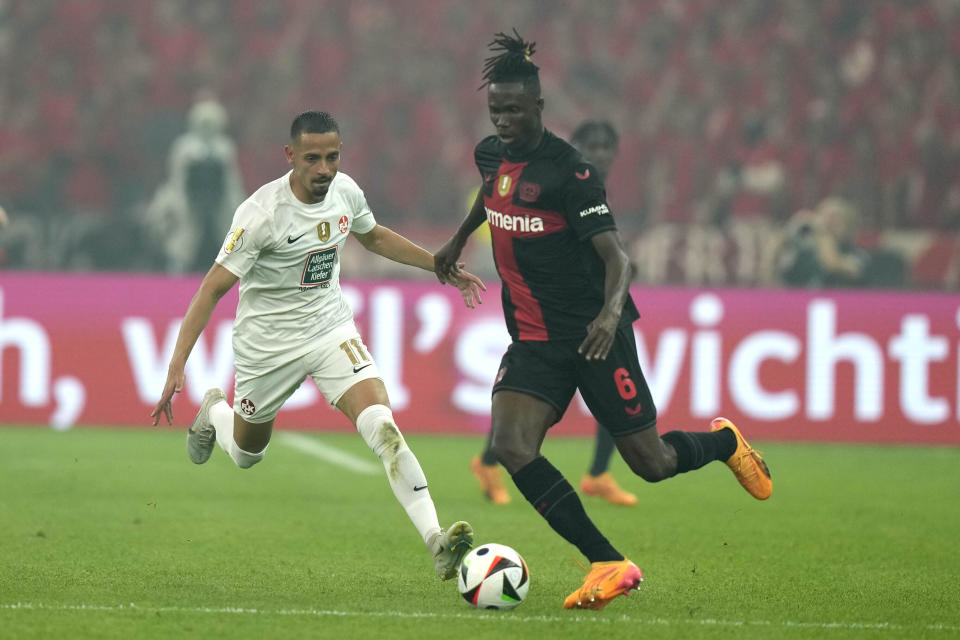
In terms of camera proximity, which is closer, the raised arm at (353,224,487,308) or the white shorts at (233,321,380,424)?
the white shorts at (233,321,380,424)

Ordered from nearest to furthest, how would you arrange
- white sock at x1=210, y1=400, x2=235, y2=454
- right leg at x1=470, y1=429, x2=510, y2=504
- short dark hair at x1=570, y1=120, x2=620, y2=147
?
white sock at x1=210, y1=400, x2=235, y2=454 < short dark hair at x1=570, y1=120, x2=620, y2=147 < right leg at x1=470, y1=429, x2=510, y2=504

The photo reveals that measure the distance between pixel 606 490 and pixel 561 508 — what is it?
3.43m

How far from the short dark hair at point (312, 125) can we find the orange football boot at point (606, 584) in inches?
82.3

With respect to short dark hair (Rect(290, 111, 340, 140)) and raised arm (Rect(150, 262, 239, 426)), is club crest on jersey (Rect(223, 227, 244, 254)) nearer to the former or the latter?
Answer: raised arm (Rect(150, 262, 239, 426))

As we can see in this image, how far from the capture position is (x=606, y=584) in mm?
5230

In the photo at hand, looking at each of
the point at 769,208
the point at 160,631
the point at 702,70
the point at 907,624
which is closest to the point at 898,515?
the point at 907,624

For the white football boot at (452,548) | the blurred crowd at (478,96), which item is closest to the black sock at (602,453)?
the white football boot at (452,548)

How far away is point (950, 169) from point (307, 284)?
43.2 ft

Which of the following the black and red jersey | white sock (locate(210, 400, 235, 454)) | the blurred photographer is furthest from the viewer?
the blurred photographer

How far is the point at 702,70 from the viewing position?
1900 centimetres

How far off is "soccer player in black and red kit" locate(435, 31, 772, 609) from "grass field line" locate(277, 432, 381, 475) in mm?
4700

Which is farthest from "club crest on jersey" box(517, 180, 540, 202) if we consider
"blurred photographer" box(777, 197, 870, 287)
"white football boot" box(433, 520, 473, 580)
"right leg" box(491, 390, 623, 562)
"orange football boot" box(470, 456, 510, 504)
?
"blurred photographer" box(777, 197, 870, 287)

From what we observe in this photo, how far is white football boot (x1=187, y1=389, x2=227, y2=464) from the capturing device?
707 centimetres

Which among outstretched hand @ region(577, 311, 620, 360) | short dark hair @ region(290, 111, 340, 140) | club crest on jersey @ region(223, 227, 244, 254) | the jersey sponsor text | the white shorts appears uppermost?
short dark hair @ region(290, 111, 340, 140)
